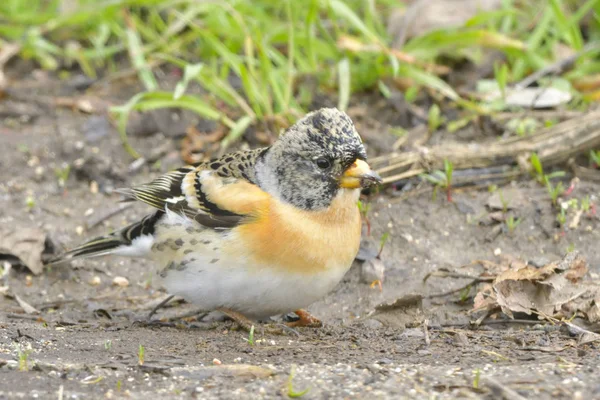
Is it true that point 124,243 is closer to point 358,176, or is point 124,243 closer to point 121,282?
point 121,282

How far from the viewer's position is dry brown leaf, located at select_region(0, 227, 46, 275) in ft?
14.9

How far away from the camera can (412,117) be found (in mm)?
5516

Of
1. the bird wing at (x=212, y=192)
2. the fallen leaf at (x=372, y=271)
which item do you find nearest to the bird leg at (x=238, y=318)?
the bird wing at (x=212, y=192)

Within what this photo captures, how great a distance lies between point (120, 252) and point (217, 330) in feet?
2.18

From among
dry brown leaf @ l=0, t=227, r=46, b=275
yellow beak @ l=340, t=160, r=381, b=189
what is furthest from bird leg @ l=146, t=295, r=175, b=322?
yellow beak @ l=340, t=160, r=381, b=189

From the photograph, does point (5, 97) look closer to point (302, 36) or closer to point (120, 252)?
point (302, 36)

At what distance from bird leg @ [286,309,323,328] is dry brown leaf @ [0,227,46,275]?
1.41 meters

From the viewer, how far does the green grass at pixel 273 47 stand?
17.3ft

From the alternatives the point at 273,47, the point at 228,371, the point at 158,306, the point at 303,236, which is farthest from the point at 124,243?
the point at 273,47

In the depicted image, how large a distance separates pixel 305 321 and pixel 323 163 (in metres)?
0.72

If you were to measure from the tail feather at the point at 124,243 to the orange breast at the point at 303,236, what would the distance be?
0.60 m

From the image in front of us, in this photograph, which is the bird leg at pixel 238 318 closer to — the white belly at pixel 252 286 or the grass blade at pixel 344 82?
the white belly at pixel 252 286

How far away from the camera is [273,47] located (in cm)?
622

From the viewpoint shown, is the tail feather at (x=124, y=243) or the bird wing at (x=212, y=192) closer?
the bird wing at (x=212, y=192)
